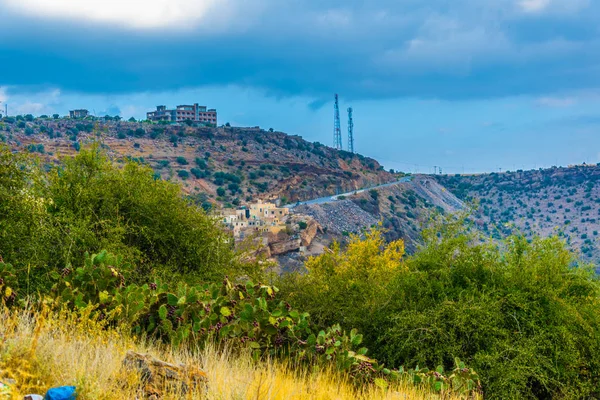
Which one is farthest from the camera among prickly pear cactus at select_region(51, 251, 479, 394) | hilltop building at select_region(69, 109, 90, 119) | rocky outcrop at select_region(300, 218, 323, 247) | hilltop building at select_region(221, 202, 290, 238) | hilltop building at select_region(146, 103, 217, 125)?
hilltop building at select_region(146, 103, 217, 125)

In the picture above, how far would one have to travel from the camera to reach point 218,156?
103m

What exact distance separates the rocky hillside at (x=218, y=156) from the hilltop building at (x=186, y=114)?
805 inches

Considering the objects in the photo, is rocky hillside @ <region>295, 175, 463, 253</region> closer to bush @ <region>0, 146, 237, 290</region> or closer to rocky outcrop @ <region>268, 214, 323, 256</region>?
rocky outcrop @ <region>268, 214, 323, 256</region>

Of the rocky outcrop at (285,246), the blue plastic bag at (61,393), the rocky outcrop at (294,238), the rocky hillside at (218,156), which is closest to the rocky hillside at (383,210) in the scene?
the rocky outcrop at (294,238)

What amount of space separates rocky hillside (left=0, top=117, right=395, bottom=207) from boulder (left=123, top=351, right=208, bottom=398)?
69132mm

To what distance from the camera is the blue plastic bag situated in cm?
359

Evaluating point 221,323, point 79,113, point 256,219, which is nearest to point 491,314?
point 221,323

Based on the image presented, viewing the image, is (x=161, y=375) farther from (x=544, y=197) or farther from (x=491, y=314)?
(x=544, y=197)

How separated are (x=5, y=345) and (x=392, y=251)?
46.3 feet

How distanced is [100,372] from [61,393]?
475 millimetres

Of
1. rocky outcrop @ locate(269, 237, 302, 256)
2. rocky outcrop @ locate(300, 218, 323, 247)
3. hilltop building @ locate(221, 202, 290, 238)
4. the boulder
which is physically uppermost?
hilltop building @ locate(221, 202, 290, 238)

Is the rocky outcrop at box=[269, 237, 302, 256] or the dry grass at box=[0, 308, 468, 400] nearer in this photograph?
the dry grass at box=[0, 308, 468, 400]

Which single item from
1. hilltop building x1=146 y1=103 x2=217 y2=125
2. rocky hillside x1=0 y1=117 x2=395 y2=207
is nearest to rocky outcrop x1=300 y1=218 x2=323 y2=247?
rocky hillside x1=0 y1=117 x2=395 y2=207

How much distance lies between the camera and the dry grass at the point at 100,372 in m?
3.96
